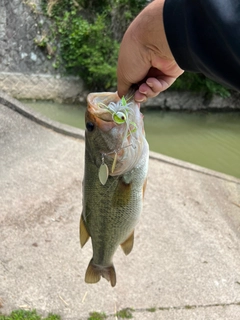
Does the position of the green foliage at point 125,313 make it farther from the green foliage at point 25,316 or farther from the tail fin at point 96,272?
the tail fin at point 96,272

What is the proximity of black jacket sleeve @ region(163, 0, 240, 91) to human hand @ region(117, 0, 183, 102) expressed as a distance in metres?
0.12

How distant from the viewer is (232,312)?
336 centimetres

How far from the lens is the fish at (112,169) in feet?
5.87

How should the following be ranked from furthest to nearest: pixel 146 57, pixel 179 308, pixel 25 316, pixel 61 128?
1. pixel 61 128
2. pixel 179 308
3. pixel 25 316
4. pixel 146 57

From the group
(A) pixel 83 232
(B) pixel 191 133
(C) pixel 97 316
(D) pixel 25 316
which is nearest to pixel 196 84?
(B) pixel 191 133

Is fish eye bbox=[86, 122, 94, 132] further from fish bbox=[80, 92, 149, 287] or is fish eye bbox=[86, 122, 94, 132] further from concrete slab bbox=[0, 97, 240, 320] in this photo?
concrete slab bbox=[0, 97, 240, 320]

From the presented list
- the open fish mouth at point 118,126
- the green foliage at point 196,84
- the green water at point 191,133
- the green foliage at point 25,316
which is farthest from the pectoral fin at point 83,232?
the green foliage at point 196,84

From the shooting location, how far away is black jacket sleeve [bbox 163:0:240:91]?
99 centimetres

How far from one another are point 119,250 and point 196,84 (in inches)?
300

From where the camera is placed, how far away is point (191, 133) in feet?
30.6

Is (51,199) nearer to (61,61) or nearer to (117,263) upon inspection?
(117,263)

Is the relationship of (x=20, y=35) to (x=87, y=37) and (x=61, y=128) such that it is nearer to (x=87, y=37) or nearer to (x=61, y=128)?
(x=87, y=37)

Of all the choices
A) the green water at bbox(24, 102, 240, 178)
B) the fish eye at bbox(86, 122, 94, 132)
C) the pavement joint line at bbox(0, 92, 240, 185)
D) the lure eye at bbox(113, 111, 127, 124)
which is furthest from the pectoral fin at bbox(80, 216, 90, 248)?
the green water at bbox(24, 102, 240, 178)

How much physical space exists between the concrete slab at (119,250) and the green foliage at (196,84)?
528 cm
